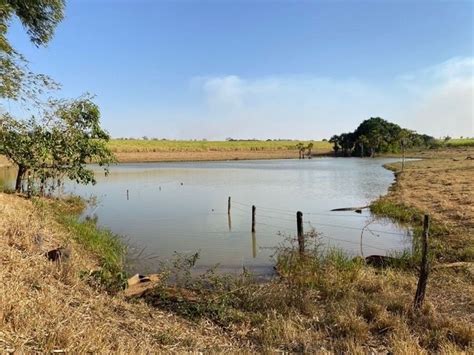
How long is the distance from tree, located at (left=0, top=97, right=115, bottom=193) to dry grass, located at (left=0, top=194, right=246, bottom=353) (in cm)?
929

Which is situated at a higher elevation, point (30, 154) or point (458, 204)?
point (30, 154)

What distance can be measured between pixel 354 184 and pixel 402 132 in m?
77.4

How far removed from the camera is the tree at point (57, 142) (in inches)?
659

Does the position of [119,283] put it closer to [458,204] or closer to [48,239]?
[48,239]

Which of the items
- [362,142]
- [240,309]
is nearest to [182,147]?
[362,142]

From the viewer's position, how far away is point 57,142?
677 inches

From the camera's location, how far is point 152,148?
10150 cm

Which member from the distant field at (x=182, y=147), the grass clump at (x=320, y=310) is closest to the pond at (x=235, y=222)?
the grass clump at (x=320, y=310)

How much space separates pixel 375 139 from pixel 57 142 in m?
95.9

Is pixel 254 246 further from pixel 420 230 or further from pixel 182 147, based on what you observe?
pixel 182 147

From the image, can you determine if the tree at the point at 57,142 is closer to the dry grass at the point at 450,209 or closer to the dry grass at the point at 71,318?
the dry grass at the point at 71,318

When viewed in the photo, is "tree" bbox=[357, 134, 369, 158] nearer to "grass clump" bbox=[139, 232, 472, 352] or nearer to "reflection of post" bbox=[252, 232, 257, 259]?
"reflection of post" bbox=[252, 232, 257, 259]

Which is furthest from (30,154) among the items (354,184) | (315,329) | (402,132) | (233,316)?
(402,132)

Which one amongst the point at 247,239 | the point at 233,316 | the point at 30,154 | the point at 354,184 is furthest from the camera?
the point at 354,184
